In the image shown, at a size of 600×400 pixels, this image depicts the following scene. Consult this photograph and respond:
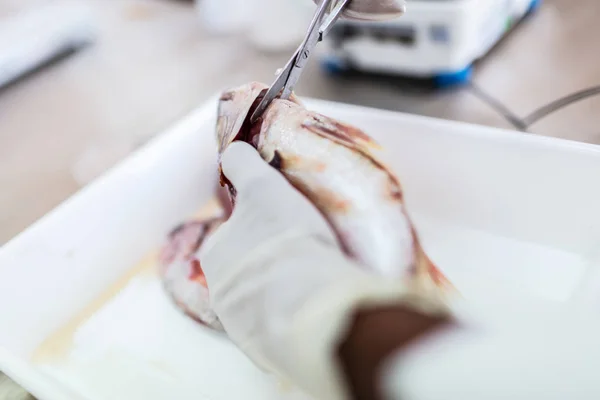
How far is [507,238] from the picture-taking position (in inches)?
20.3

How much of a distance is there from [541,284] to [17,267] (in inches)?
18.4

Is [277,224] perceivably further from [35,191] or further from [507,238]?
[35,191]

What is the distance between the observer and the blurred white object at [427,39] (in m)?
0.65

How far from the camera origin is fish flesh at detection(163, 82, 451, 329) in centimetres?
32

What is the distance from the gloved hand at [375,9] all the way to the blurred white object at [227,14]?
62 centimetres

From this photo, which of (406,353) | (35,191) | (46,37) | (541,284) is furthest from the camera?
(46,37)

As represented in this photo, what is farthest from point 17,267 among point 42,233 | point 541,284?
point 541,284

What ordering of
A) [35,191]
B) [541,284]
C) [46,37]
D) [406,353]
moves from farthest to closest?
[46,37] → [35,191] → [541,284] → [406,353]

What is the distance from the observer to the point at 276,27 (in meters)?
0.92

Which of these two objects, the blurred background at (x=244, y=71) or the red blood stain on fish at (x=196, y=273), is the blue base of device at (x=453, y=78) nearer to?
the blurred background at (x=244, y=71)

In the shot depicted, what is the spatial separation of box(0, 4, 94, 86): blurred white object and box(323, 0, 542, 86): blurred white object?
0.49 m

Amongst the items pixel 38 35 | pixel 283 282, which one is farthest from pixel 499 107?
pixel 38 35

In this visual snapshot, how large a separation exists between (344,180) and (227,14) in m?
0.74

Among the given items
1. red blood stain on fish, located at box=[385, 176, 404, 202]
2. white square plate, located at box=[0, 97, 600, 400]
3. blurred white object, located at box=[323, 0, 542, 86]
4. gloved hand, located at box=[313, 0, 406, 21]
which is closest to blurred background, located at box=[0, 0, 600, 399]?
blurred white object, located at box=[323, 0, 542, 86]
